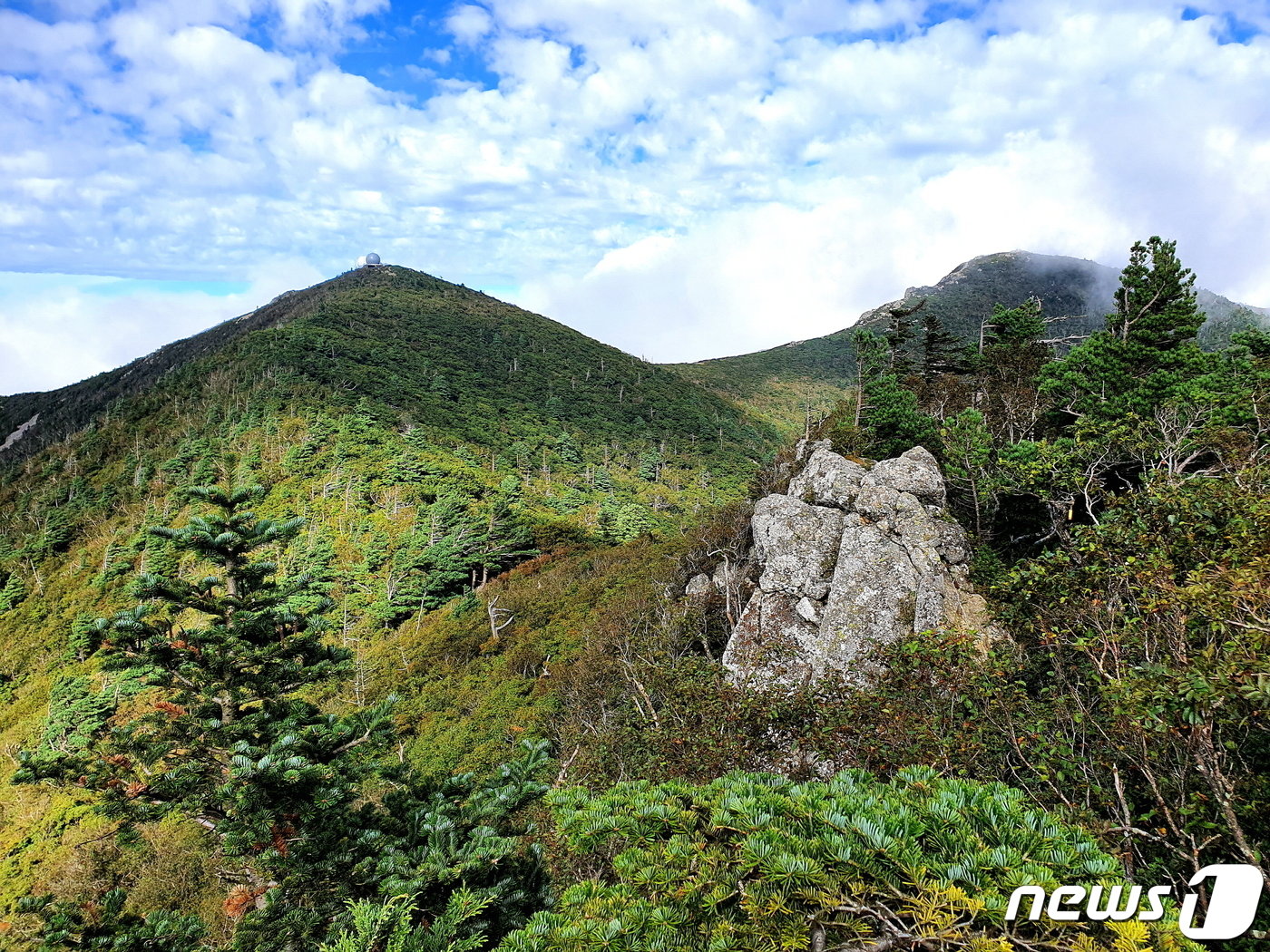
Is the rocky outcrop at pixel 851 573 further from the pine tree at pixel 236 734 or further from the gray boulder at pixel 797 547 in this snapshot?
the pine tree at pixel 236 734

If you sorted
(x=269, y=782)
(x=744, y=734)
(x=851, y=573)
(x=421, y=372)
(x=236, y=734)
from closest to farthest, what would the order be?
1. (x=269, y=782)
2. (x=236, y=734)
3. (x=744, y=734)
4. (x=851, y=573)
5. (x=421, y=372)

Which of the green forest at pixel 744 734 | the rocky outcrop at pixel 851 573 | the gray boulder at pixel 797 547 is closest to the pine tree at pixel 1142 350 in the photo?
the green forest at pixel 744 734

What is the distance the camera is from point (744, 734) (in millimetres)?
13000

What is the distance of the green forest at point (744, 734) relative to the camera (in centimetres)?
438

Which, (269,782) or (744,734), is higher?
(269,782)

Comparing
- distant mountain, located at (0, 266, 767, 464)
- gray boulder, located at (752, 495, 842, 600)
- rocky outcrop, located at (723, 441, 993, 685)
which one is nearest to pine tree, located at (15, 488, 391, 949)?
rocky outcrop, located at (723, 441, 993, 685)

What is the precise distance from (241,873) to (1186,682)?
14.3 metres

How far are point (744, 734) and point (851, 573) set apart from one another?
889cm

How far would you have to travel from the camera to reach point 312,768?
8.49m

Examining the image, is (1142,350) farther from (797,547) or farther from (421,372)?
(421,372)

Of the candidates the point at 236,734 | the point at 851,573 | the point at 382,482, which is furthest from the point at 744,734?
the point at 382,482

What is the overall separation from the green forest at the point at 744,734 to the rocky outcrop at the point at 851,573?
1.69 m

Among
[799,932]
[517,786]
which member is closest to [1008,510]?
[517,786]

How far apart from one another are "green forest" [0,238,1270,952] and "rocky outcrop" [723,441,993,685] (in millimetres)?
1693
